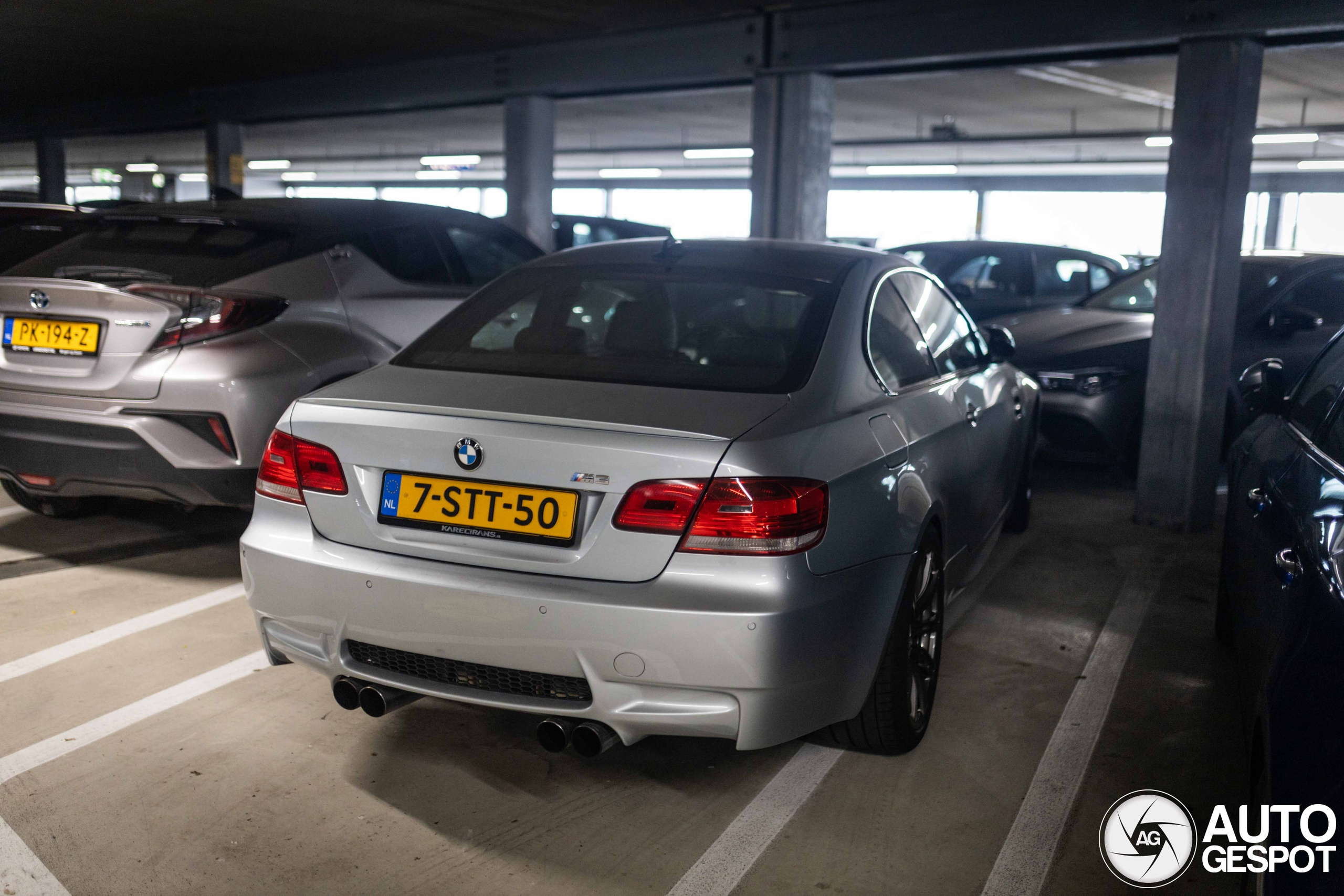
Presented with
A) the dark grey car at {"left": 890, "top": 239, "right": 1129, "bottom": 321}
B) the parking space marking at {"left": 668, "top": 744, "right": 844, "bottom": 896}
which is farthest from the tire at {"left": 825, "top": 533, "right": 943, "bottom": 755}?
the dark grey car at {"left": 890, "top": 239, "right": 1129, "bottom": 321}

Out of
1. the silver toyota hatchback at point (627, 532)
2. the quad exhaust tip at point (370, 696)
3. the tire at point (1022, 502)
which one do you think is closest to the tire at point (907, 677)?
the silver toyota hatchback at point (627, 532)

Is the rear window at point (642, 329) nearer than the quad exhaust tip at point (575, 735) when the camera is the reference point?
No

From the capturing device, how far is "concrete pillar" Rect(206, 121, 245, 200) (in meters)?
12.7

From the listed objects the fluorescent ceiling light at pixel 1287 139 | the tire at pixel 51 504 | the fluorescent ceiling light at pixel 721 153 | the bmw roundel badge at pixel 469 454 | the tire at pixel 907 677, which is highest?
the fluorescent ceiling light at pixel 1287 139

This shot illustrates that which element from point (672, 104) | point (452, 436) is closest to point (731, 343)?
point (452, 436)

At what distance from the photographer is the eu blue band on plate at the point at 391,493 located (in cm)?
254

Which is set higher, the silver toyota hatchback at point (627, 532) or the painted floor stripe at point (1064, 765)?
the silver toyota hatchback at point (627, 532)

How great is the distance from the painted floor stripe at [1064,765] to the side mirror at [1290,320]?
3.04 m

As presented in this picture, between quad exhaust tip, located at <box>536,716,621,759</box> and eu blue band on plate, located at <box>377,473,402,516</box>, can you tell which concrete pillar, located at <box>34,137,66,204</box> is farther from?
quad exhaust tip, located at <box>536,716,621,759</box>

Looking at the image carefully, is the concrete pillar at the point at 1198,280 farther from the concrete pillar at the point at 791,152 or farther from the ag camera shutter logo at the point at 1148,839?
the ag camera shutter logo at the point at 1148,839

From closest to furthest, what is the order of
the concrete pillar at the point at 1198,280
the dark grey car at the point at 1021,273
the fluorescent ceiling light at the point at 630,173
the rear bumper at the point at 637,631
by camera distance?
the rear bumper at the point at 637,631, the concrete pillar at the point at 1198,280, the dark grey car at the point at 1021,273, the fluorescent ceiling light at the point at 630,173

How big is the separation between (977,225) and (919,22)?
2260 cm

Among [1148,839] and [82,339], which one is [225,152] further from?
[1148,839]

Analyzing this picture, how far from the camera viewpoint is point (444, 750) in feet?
9.97
